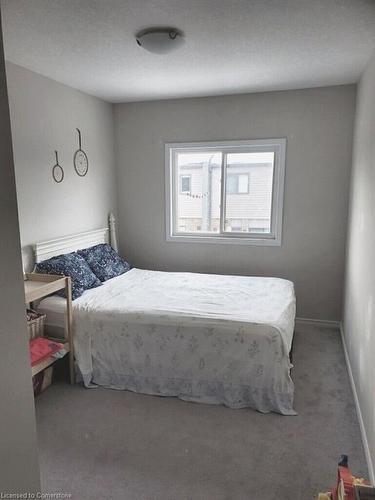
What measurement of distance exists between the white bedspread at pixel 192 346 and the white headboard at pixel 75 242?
57 centimetres

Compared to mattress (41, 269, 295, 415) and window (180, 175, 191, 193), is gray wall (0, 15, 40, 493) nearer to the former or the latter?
mattress (41, 269, 295, 415)

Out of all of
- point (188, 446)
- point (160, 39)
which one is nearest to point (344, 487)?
point (188, 446)

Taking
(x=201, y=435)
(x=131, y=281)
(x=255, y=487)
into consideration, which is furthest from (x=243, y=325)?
(x=131, y=281)

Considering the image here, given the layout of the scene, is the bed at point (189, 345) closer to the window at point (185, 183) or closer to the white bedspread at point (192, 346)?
the white bedspread at point (192, 346)

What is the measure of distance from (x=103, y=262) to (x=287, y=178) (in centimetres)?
223

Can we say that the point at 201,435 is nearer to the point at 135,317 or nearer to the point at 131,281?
the point at 135,317

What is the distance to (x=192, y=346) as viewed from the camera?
2668mm

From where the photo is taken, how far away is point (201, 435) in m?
2.30

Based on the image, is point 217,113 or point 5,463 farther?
point 217,113

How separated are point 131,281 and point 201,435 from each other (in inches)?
70.8

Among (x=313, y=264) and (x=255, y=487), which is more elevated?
(x=313, y=264)

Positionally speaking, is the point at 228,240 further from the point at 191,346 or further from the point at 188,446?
the point at 188,446

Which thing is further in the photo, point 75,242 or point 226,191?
A: point 226,191

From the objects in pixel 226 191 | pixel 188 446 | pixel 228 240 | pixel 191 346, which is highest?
pixel 226 191
